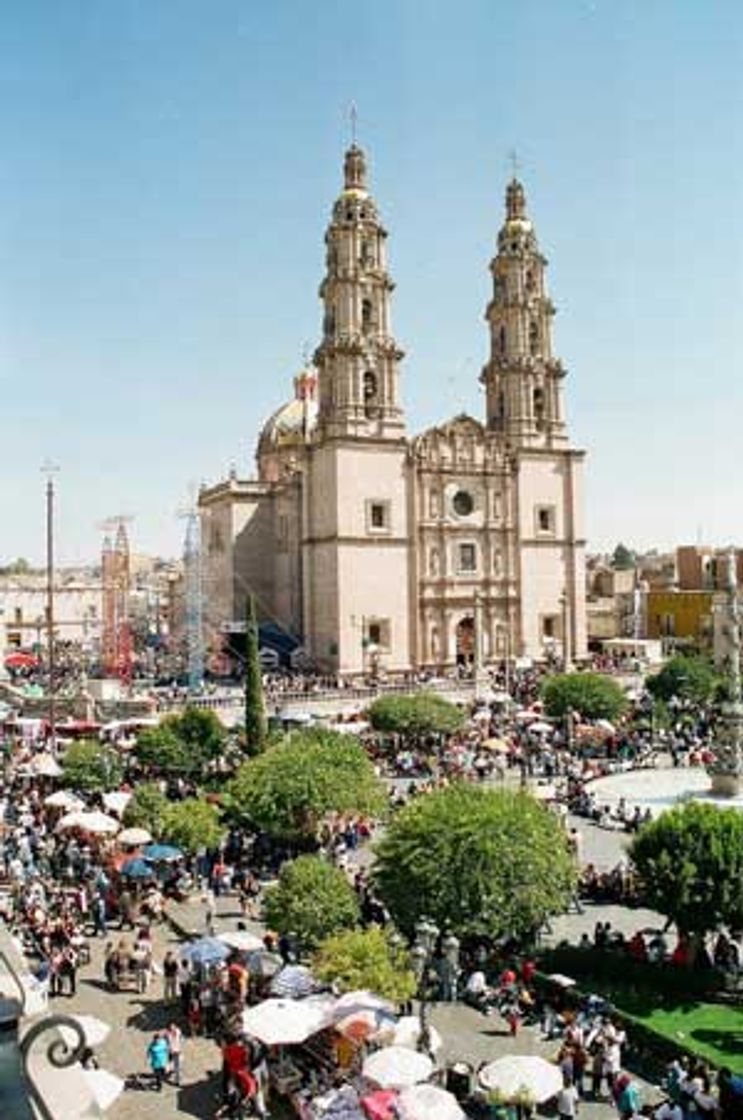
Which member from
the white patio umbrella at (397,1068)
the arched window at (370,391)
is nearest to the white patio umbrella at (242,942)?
the white patio umbrella at (397,1068)

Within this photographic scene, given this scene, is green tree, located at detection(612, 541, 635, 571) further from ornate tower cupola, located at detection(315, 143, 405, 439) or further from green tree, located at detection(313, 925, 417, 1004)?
green tree, located at detection(313, 925, 417, 1004)

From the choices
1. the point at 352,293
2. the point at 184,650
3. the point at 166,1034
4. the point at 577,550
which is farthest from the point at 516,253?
the point at 166,1034

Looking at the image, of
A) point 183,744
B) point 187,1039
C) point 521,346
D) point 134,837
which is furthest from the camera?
point 521,346

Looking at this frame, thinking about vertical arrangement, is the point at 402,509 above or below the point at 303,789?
above

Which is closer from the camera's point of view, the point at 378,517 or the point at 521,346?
the point at 378,517

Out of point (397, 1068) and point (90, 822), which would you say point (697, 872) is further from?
point (90, 822)

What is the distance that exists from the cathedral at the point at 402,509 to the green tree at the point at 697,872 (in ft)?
118

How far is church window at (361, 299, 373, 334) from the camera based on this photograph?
54.2 m

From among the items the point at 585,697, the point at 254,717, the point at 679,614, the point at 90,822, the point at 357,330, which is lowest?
the point at 90,822

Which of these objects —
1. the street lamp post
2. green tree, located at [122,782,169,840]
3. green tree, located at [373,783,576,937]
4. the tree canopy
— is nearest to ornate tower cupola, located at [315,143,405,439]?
the tree canopy

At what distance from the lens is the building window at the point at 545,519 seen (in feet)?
193

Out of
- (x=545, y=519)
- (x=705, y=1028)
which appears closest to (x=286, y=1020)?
(x=705, y=1028)

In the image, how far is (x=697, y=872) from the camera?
16500mm

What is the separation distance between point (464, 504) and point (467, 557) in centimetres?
A: 249
